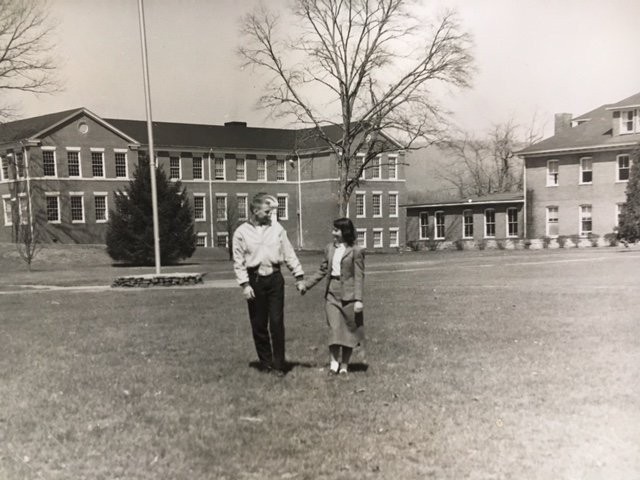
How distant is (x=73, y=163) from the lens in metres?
48.0

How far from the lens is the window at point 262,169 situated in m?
58.1

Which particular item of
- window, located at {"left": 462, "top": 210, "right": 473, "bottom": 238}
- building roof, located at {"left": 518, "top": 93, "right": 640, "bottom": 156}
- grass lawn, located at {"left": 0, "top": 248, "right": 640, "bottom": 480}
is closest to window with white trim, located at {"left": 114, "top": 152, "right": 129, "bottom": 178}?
window, located at {"left": 462, "top": 210, "right": 473, "bottom": 238}

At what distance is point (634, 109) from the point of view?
40344 mm

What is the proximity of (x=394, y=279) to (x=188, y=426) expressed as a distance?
16.8 meters

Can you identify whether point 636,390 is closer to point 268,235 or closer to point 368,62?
point 268,235

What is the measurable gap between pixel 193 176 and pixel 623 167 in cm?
3109

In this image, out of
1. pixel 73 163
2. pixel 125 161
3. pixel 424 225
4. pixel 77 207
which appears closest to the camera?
pixel 73 163

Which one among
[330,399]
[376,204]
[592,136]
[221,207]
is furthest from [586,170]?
[330,399]

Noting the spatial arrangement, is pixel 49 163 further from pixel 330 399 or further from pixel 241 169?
pixel 330 399

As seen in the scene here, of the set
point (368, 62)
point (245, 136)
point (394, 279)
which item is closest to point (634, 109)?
point (368, 62)

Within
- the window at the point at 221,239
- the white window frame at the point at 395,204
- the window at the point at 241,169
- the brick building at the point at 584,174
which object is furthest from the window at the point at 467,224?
the window at the point at 221,239

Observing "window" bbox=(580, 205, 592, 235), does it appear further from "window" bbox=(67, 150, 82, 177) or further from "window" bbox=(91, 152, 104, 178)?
"window" bbox=(67, 150, 82, 177)

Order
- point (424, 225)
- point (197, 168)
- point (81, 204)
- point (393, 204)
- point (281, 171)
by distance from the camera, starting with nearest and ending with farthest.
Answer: point (81, 204)
point (424, 225)
point (197, 168)
point (281, 171)
point (393, 204)

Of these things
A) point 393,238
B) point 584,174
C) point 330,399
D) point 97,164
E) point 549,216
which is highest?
point 97,164
